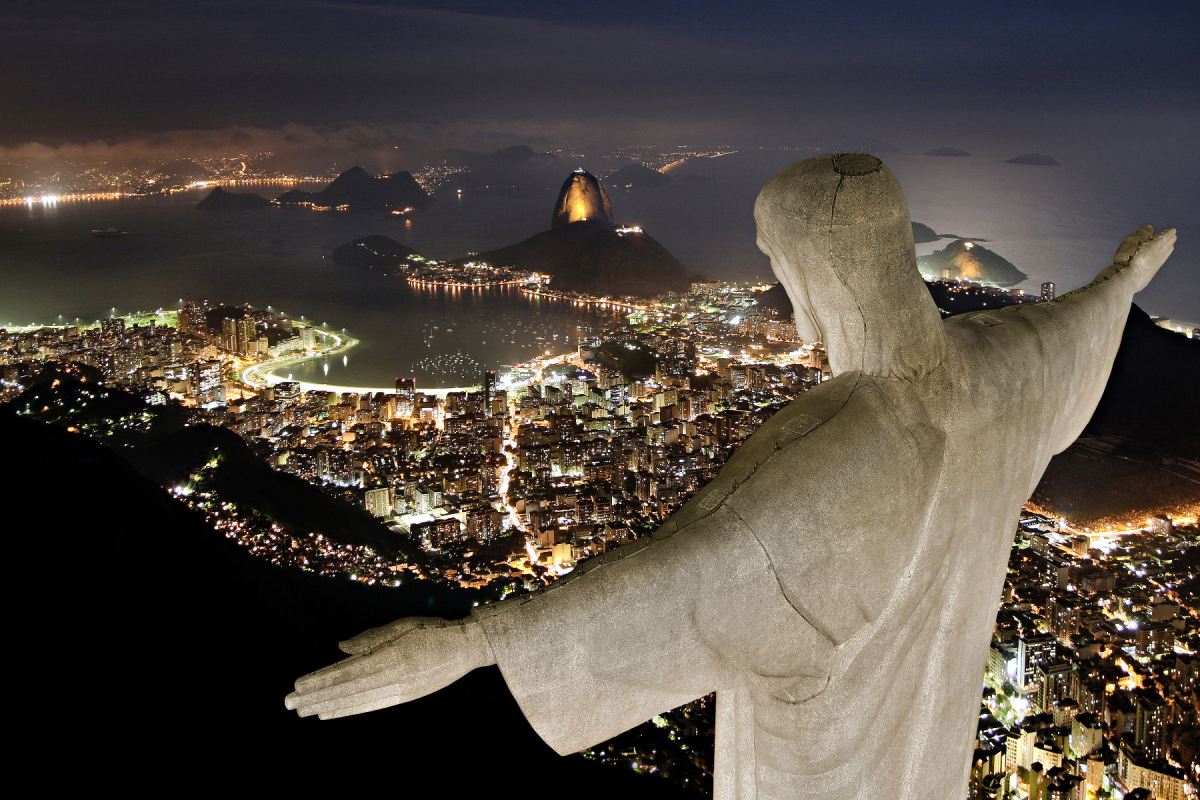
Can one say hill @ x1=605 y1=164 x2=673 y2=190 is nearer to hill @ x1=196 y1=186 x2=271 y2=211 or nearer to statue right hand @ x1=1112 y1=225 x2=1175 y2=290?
hill @ x1=196 y1=186 x2=271 y2=211

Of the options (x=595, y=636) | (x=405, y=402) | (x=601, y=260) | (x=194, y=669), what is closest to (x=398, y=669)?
(x=595, y=636)

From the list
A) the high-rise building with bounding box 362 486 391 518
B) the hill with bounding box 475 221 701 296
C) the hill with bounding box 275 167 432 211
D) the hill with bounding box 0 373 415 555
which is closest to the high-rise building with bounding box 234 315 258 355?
the hill with bounding box 0 373 415 555

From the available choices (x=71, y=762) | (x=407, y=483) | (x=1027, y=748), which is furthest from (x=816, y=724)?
(x=407, y=483)

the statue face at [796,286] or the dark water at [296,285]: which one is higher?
the statue face at [796,286]

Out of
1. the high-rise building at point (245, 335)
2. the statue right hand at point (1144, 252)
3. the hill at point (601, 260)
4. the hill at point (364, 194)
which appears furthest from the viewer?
the hill at point (364, 194)

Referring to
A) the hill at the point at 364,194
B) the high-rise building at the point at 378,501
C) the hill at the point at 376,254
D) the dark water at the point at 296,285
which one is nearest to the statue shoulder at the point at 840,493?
the high-rise building at the point at 378,501

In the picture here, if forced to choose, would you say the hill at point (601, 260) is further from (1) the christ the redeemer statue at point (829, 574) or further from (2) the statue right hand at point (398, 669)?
(2) the statue right hand at point (398, 669)
